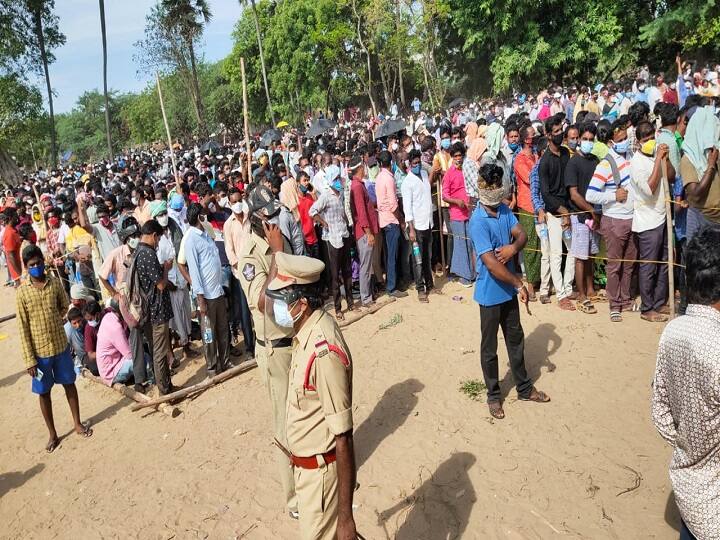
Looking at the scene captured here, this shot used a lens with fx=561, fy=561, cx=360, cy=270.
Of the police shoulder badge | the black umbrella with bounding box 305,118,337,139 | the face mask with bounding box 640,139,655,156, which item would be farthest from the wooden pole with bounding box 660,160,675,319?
the black umbrella with bounding box 305,118,337,139

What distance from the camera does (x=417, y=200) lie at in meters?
7.98

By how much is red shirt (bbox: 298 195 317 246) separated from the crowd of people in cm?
2

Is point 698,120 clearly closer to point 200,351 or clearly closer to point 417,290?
point 417,290

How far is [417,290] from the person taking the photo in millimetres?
8391

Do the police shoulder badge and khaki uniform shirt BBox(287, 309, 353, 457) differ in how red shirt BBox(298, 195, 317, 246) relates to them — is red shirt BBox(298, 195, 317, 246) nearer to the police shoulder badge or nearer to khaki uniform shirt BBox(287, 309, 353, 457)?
the police shoulder badge

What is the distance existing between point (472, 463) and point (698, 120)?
4.38 metres

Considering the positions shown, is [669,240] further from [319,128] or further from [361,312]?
[319,128]

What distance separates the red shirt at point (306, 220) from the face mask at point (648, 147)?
442 cm

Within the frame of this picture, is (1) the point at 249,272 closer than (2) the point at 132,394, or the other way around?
(1) the point at 249,272

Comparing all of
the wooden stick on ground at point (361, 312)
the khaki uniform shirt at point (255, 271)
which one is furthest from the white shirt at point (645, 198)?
the khaki uniform shirt at point (255, 271)

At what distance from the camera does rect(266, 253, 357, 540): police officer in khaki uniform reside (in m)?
2.55

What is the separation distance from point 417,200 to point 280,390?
4508mm

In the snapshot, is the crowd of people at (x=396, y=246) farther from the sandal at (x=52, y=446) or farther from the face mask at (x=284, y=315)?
the face mask at (x=284, y=315)

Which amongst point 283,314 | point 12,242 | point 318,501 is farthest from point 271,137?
point 318,501
